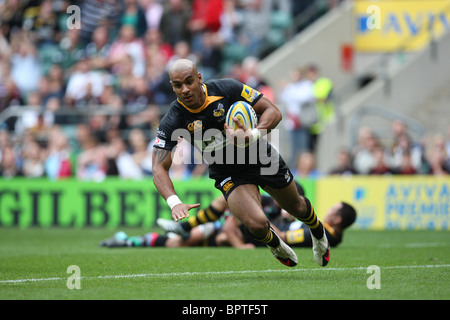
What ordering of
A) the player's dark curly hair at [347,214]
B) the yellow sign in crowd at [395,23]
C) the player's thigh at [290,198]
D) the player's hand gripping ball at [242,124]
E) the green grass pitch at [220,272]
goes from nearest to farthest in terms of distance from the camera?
the green grass pitch at [220,272]
the player's hand gripping ball at [242,124]
the player's thigh at [290,198]
the player's dark curly hair at [347,214]
the yellow sign in crowd at [395,23]

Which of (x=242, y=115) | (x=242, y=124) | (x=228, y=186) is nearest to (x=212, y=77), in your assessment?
Result: (x=228, y=186)

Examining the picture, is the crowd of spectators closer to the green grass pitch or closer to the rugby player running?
the green grass pitch

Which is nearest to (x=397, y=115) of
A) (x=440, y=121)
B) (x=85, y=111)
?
(x=440, y=121)

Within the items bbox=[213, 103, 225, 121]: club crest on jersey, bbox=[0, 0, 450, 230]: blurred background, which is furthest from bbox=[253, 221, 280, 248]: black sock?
bbox=[0, 0, 450, 230]: blurred background

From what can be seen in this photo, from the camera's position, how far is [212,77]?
19500 millimetres

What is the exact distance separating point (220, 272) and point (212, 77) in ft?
37.7

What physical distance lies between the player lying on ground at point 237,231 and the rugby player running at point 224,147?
8.94ft

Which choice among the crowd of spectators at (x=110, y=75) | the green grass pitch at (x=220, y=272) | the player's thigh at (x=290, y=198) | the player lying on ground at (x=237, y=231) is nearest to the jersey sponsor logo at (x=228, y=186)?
the player's thigh at (x=290, y=198)

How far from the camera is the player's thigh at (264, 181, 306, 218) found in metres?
8.27

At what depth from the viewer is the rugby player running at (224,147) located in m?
7.80

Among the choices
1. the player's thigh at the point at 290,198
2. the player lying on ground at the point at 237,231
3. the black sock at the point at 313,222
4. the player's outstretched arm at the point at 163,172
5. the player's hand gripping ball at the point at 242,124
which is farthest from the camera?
the player lying on ground at the point at 237,231

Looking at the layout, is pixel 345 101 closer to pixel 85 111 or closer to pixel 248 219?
pixel 85 111

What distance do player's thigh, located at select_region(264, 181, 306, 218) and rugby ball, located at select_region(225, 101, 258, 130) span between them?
0.91 meters

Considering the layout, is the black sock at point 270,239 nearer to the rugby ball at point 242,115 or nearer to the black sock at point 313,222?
the black sock at point 313,222
